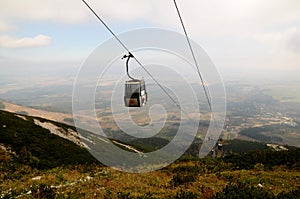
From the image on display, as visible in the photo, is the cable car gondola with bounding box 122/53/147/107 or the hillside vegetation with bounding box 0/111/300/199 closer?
the hillside vegetation with bounding box 0/111/300/199

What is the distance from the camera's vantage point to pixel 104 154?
139 feet

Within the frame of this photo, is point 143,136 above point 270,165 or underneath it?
underneath

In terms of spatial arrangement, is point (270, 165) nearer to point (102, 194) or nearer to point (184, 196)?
point (184, 196)

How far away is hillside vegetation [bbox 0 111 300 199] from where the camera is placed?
13.8 m

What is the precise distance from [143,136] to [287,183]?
16825cm

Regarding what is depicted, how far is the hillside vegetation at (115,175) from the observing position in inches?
544

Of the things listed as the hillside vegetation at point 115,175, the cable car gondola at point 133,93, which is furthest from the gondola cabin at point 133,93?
the hillside vegetation at point 115,175

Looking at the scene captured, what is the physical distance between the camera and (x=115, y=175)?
2077cm

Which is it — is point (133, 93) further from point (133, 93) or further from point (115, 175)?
point (115, 175)

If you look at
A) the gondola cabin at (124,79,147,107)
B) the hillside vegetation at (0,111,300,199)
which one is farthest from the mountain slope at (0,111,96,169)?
the gondola cabin at (124,79,147,107)

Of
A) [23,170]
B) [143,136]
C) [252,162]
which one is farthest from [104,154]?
[143,136]

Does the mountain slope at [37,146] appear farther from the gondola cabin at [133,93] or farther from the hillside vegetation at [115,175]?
the gondola cabin at [133,93]

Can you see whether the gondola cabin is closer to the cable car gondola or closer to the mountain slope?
the cable car gondola

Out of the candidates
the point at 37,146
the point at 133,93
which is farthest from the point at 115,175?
the point at 37,146
